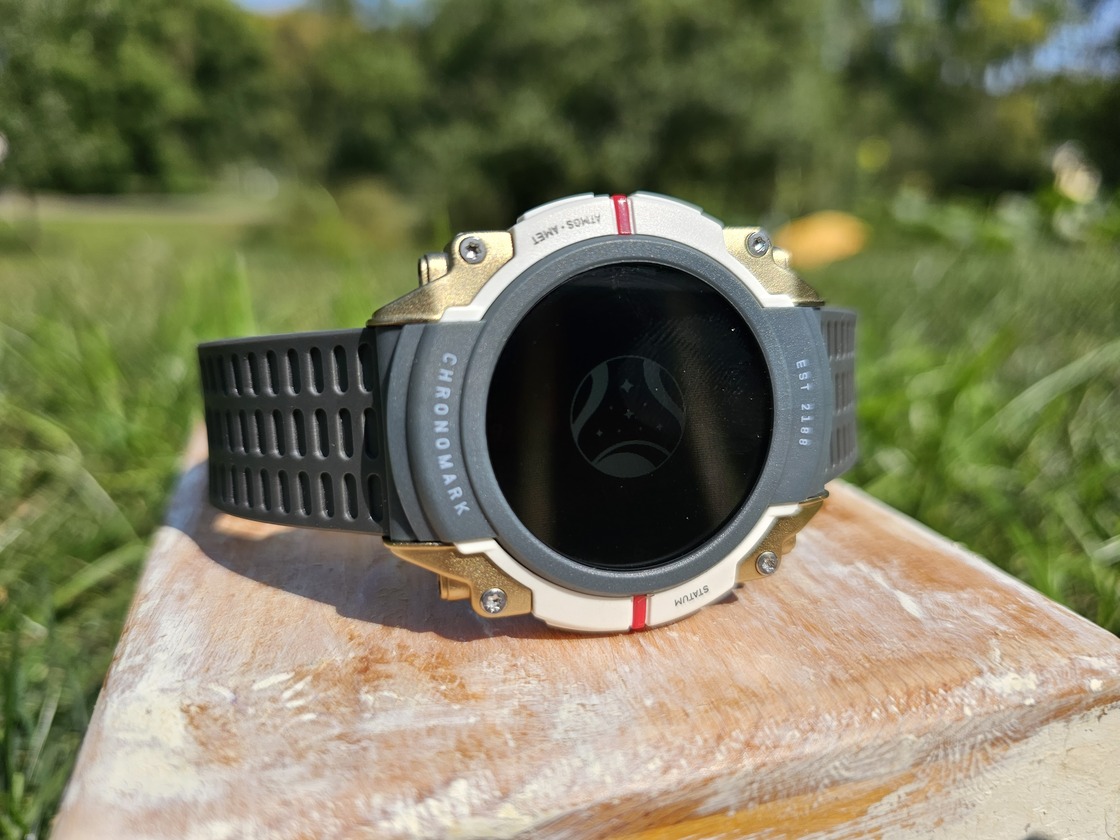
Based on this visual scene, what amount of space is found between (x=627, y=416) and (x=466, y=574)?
25 centimetres

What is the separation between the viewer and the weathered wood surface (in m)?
0.73

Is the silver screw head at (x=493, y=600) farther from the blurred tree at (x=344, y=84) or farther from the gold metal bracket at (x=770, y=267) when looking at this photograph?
the blurred tree at (x=344, y=84)

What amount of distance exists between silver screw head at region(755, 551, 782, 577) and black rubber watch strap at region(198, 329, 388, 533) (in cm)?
46

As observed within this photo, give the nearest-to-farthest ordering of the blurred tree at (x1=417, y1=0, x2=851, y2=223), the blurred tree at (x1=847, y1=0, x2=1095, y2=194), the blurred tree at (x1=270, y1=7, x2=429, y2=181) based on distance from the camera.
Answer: the blurred tree at (x1=270, y1=7, x2=429, y2=181), the blurred tree at (x1=847, y1=0, x2=1095, y2=194), the blurred tree at (x1=417, y1=0, x2=851, y2=223)

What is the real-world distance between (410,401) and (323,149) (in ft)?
12.0

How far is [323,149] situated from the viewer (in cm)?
409

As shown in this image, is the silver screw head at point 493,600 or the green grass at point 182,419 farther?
the green grass at point 182,419

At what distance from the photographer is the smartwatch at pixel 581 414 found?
869mm

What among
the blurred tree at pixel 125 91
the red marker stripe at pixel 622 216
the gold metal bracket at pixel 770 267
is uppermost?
the blurred tree at pixel 125 91

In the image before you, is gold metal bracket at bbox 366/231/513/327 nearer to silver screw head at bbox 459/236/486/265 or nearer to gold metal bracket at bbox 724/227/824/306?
silver screw head at bbox 459/236/486/265

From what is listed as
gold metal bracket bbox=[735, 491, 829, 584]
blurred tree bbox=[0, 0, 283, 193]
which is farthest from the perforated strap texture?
blurred tree bbox=[0, 0, 283, 193]

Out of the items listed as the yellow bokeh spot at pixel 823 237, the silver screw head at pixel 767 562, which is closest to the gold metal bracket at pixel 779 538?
the silver screw head at pixel 767 562

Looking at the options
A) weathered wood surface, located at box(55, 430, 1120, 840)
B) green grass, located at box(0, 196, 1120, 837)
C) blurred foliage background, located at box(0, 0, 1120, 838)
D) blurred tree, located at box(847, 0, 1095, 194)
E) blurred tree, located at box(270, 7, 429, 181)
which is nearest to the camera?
weathered wood surface, located at box(55, 430, 1120, 840)

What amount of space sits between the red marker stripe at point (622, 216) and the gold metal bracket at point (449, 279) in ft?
0.43
